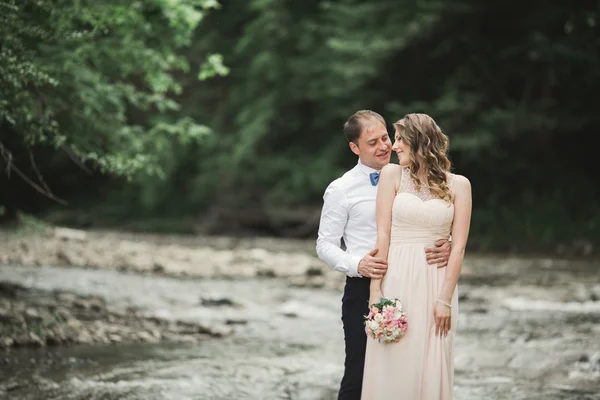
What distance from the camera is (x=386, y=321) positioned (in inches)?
166

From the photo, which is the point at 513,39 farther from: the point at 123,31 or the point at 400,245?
the point at 400,245

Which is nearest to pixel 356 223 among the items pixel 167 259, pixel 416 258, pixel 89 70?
pixel 416 258

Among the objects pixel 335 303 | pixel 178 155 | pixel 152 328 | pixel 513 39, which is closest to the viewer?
pixel 152 328

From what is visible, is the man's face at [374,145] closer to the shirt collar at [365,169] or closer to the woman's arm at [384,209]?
the shirt collar at [365,169]

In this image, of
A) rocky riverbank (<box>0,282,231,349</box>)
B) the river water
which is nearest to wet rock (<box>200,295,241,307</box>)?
the river water

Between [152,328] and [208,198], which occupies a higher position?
[208,198]

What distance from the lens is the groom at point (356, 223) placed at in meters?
4.52

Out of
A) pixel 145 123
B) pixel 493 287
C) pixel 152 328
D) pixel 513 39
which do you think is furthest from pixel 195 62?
pixel 152 328

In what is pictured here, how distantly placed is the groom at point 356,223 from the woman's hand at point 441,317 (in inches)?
16.3

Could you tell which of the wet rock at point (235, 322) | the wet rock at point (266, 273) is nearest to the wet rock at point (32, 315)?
the wet rock at point (235, 322)

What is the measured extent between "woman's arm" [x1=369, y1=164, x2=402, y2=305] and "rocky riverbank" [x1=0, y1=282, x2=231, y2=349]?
4697mm

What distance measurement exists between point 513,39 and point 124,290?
1566 centimetres

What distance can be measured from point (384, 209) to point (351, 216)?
310 mm

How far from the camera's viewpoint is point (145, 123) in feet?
106
